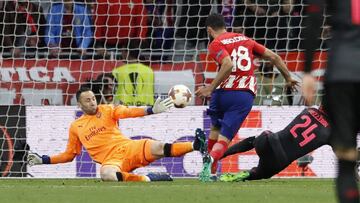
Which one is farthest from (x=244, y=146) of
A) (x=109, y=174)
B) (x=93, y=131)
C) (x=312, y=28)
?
(x=312, y=28)

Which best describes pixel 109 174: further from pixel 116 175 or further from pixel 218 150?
pixel 218 150

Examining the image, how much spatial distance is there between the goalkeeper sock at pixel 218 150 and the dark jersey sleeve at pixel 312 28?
5832 mm

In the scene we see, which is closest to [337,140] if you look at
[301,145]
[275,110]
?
[301,145]

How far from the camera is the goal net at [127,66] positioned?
13188mm

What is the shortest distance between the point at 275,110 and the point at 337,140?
304 inches

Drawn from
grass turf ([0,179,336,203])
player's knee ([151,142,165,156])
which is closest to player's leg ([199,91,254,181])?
player's knee ([151,142,165,156])

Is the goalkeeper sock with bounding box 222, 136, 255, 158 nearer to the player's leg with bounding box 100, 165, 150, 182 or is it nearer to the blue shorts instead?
the blue shorts

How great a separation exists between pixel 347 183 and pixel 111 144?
21.7 feet

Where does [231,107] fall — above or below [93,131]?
above

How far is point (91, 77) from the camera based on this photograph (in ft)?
46.8

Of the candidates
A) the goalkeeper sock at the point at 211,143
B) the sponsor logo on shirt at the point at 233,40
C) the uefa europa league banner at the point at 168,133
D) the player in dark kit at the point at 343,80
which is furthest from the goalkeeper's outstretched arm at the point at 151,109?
the player in dark kit at the point at 343,80

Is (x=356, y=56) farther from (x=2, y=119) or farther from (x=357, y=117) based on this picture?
(x=2, y=119)

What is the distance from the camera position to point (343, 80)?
536 centimetres

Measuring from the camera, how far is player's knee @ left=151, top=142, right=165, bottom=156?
1145 cm
